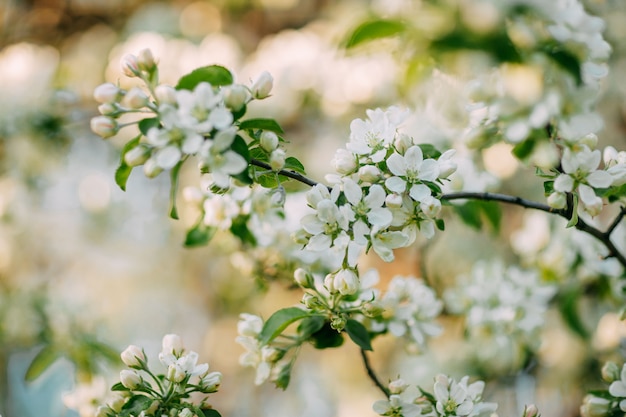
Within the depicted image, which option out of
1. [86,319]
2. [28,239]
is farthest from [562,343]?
[28,239]

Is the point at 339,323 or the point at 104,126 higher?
the point at 104,126

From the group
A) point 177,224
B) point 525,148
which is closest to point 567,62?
point 525,148

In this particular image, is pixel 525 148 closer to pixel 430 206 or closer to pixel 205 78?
pixel 430 206

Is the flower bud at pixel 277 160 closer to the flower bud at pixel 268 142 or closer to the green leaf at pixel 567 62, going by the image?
the flower bud at pixel 268 142

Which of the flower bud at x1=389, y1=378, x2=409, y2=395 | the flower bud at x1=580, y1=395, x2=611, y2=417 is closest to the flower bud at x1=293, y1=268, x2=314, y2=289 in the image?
the flower bud at x1=389, y1=378, x2=409, y2=395

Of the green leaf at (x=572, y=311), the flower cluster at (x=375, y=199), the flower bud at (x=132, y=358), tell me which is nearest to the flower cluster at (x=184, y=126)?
the flower cluster at (x=375, y=199)

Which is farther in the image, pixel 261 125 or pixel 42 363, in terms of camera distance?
pixel 42 363

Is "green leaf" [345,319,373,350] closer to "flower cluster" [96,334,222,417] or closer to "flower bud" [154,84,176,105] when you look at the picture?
"flower cluster" [96,334,222,417]
